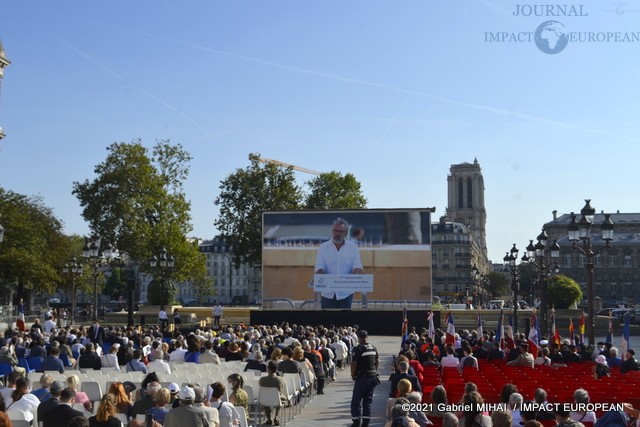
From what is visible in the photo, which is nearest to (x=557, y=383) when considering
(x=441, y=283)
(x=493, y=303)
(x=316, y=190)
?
(x=316, y=190)

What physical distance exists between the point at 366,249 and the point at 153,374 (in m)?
37.4

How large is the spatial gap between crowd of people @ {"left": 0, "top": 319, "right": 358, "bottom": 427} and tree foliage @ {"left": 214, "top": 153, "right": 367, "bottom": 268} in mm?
39605

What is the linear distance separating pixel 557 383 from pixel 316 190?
61.5m

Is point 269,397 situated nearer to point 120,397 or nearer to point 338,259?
point 120,397

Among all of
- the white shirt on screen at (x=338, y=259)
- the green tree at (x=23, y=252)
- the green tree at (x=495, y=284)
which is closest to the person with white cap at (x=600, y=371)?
the white shirt on screen at (x=338, y=259)

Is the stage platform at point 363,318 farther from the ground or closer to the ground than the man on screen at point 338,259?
closer to the ground

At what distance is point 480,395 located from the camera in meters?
9.64

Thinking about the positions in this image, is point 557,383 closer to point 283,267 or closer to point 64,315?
point 283,267

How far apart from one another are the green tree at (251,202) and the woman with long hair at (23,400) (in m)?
57.9

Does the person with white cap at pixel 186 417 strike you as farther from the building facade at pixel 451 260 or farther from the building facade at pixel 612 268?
the building facade at pixel 451 260

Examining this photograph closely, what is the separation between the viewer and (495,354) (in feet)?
68.6

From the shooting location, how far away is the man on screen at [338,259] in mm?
47594

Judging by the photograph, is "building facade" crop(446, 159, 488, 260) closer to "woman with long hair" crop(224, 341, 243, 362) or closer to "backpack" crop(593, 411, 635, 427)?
"woman with long hair" crop(224, 341, 243, 362)

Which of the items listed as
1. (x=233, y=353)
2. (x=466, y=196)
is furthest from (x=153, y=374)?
(x=466, y=196)
